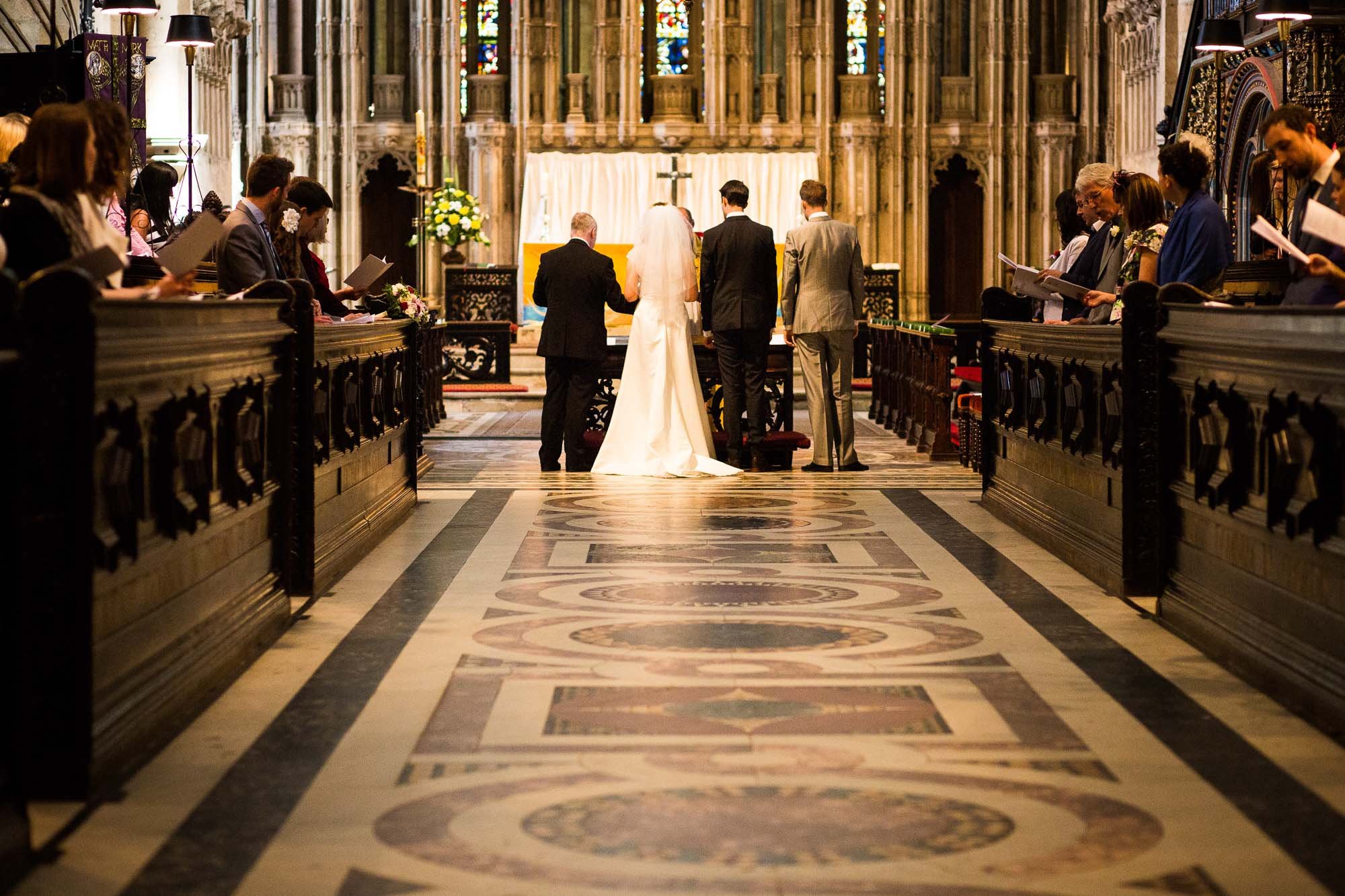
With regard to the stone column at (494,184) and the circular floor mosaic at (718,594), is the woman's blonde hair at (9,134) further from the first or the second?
the stone column at (494,184)

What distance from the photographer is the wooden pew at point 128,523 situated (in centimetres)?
325

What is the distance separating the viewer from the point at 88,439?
10.8 feet

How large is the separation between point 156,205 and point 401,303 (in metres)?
1.86

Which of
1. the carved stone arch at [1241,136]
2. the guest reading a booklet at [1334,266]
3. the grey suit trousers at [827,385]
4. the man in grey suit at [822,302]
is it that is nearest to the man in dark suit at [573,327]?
the man in grey suit at [822,302]

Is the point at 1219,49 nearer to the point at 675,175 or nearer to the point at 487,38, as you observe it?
the point at 675,175

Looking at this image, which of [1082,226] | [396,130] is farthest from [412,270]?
[1082,226]

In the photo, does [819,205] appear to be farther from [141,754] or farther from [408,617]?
[141,754]

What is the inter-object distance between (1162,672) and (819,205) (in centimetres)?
598

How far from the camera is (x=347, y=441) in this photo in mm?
6824

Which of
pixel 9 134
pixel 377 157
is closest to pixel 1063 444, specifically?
pixel 9 134

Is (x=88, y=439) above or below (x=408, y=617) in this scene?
above

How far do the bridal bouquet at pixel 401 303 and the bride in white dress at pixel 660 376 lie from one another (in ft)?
4.26

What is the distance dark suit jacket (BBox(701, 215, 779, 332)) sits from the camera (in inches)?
396

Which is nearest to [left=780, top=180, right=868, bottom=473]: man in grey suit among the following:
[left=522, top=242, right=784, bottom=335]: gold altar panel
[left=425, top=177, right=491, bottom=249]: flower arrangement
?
[left=425, top=177, right=491, bottom=249]: flower arrangement
